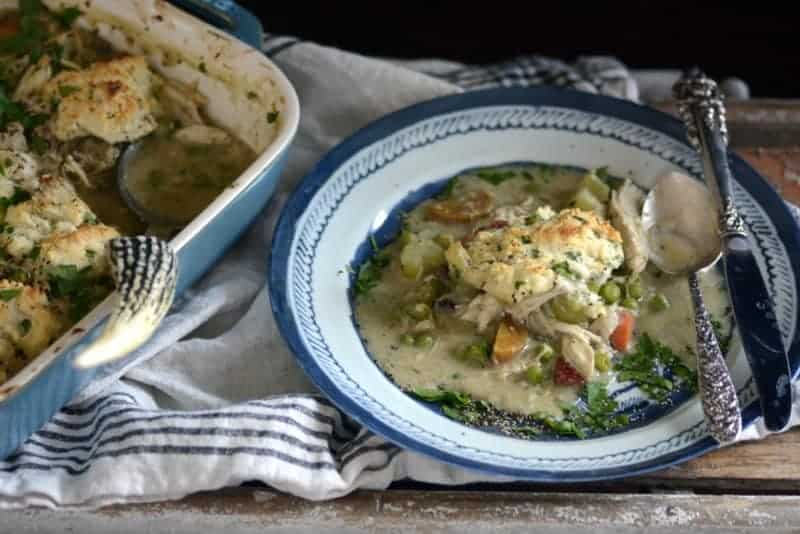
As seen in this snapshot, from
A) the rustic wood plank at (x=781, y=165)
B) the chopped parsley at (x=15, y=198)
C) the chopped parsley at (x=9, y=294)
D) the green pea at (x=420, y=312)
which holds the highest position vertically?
the rustic wood plank at (x=781, y=165)

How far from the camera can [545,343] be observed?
235 centimetres

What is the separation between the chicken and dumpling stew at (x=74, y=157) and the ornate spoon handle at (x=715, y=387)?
44.5 inches

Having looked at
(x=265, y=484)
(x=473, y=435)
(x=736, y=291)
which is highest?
(x=736, y=291)

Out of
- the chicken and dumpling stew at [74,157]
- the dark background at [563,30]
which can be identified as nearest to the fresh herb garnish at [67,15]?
the chicken and dumpling stew at [74,157]

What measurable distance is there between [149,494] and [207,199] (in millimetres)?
745

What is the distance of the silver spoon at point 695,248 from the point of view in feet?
7.13

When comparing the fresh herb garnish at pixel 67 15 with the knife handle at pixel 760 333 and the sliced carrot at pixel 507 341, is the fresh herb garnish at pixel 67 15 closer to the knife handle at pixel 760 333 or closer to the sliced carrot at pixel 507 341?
the sliced carrot at pixel 507 341

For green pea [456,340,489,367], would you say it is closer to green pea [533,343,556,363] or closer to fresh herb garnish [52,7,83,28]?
green pea [533,343,556,363]

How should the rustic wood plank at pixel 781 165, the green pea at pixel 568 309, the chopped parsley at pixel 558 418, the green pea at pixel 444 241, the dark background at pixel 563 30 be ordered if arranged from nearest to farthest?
the chopped parsley at pixel 558 418 → the green pea at pixel 568 309 → the green pea at pixel 444 241 → the rustic wood plank at pixel 781 165 → the dark background at pixel 563 30

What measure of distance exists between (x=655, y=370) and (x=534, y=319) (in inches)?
10.6

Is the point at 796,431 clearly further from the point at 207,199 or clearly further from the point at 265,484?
the point at 207,199

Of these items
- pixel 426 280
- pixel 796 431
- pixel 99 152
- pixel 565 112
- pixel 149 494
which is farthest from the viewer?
pixel 565 112

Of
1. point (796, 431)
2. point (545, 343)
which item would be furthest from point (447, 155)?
point (796, 431)

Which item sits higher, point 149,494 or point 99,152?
point 99,152
